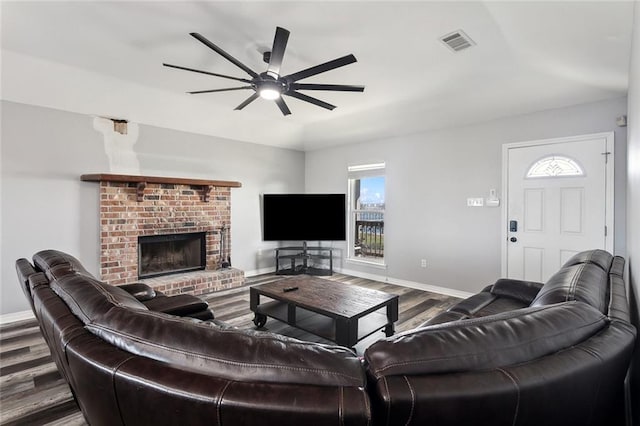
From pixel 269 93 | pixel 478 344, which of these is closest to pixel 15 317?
pixel 269 93

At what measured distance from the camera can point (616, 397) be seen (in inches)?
42.9

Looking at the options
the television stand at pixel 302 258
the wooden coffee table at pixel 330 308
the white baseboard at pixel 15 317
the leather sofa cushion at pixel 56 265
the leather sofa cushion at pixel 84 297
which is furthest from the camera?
the television stand at pixel 302 258

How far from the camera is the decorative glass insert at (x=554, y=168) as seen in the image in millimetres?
3525

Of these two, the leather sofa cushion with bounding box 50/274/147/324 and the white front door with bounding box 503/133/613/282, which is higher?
the white front door with bounding box 503/133/613/282

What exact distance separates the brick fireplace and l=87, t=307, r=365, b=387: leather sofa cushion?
11.4ft

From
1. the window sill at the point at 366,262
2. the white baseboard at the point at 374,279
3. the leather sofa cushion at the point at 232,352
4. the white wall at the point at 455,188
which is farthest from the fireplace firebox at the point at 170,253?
the leather sofa cushion at the point at 232,352

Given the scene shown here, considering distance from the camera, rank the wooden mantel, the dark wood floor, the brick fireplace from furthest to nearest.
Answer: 1. the brick fireplace
2. the wooden mantel
3. the dark wood floor

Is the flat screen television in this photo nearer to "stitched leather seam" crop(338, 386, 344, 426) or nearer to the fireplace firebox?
the fireplace firebox

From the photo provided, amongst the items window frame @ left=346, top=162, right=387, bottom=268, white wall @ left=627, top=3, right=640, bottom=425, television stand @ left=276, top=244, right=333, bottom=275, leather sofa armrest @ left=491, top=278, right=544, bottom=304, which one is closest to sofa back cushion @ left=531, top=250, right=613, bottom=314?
white wall @ left=627, top=3, right=640, bottom=425

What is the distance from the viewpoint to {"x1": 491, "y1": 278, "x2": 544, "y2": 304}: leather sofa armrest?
262cm

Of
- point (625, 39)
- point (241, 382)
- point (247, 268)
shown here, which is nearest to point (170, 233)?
point (247, 268)

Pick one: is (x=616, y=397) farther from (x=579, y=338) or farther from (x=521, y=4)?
(x=521, y=4)

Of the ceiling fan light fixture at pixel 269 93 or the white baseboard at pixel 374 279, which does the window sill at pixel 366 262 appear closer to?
the white baseboard at pixel 374 279

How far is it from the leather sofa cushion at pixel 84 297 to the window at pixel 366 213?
458 cm
